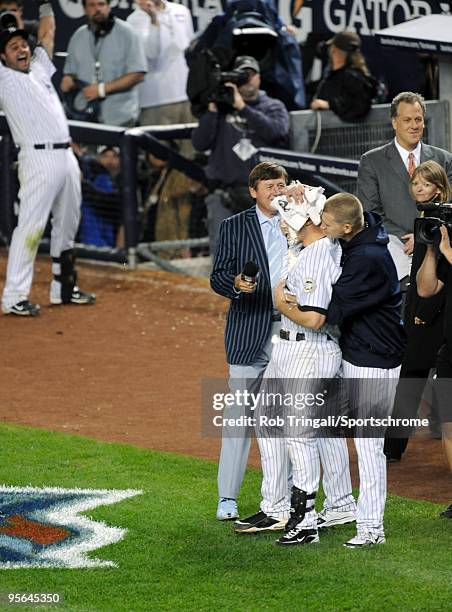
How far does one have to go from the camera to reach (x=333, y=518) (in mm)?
6875

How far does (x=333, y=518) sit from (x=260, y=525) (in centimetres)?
34

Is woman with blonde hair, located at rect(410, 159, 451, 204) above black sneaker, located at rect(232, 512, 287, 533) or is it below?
above

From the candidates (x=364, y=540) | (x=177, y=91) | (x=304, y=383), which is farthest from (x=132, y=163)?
(x=364, y=540)

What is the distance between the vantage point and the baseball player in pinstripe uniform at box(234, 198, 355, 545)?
632 centimetres

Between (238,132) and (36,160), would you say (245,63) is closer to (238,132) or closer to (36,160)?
(238,132)

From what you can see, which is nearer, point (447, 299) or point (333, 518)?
point (333, 518)

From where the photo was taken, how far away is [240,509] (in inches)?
287

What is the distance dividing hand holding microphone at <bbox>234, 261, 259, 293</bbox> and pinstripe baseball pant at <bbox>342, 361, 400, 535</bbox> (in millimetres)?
541

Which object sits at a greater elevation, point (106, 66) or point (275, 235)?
point (106, 66)

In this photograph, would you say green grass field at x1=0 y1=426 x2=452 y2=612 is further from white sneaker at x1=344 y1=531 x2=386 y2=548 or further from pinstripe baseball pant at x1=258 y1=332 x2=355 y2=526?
pinstripe baseball pant at x1=258 y1=332 x2=355 y2=526

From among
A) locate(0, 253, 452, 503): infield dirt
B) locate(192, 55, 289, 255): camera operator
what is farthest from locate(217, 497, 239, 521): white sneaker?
locate(192, 55, 289, 255): camera operator

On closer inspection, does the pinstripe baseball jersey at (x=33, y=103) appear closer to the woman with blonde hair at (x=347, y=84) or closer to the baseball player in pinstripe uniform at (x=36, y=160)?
the baseball player in pinstripe uniform at (x=36, y=160)

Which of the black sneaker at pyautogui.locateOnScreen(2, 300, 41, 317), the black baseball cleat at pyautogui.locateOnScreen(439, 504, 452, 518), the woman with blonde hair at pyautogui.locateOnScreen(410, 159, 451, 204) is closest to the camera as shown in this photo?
the black baseball cleat at pyautogui.locateOnScreen(439, 504, 452, 518)

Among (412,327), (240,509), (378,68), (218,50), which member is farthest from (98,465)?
(378,68)
